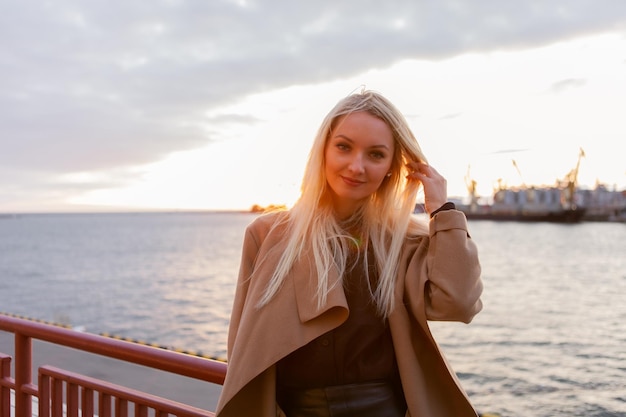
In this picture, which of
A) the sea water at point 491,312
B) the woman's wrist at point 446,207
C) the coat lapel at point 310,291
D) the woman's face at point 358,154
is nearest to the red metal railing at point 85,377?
the coat lapel at point 310,291

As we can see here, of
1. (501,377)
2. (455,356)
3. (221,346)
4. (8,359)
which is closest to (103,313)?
(221,346)

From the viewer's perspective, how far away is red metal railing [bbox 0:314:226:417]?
7.89 ft

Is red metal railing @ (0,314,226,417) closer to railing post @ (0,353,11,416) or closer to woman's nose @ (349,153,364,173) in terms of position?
railing post @ (0,353,11,416)

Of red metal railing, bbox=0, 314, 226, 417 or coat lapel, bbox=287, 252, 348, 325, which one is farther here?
red metal railing, bbox=0, 314, 226, 417

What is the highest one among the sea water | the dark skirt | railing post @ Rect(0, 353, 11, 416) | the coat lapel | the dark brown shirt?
the coat lapel

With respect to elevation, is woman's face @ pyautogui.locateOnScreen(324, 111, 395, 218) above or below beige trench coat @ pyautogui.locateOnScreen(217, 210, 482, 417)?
above

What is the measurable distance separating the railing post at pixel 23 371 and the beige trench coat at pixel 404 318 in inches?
77.5

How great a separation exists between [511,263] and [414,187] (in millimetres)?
63956

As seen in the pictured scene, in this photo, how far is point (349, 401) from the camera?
180 centimetres

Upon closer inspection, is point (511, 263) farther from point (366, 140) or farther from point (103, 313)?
point (366, 140)

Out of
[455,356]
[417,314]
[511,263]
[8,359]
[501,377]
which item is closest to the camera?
[417,314]

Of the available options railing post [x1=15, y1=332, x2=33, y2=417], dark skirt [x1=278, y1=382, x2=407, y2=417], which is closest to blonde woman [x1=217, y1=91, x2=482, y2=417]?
dark skirt [x1=278, y1=382, x2=407, y2=417]

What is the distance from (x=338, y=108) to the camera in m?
1.96

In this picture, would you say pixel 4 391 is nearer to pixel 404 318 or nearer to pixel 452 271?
pixel 404 318
